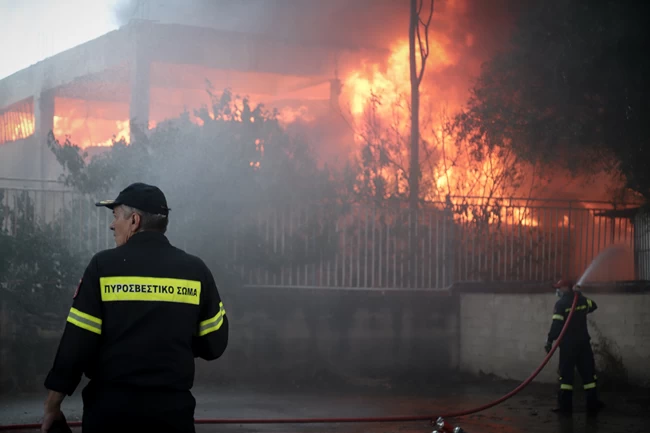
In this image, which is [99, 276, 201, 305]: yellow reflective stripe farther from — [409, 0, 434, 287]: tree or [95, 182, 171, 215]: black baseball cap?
[409, 0, 434, 287]: tree

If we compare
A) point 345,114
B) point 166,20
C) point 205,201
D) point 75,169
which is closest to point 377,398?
point 205,201

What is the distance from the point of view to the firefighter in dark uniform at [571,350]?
28.6ft

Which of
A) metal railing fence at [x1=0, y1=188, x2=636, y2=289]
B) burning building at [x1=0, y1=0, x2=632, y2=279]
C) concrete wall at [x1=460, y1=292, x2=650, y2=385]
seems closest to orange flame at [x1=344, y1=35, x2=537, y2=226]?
burning building at [x1=0, y1=0, x2=632, y2=279]

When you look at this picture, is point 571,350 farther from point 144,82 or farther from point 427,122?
point 144,82

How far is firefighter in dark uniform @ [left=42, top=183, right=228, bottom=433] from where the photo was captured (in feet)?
9.54

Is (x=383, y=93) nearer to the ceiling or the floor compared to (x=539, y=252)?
nearer to the ceiling

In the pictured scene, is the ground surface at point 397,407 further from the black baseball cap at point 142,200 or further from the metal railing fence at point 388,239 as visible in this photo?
the black baseball cap at point 142,200

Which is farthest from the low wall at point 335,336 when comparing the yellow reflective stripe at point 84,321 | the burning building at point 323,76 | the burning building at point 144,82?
the yellow reflective stripe at point 84,321

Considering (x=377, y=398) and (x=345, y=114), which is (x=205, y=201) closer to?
(x=377, y=398)

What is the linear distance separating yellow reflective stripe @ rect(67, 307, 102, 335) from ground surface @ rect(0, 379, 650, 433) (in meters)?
4.81

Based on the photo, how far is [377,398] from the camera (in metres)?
10.0

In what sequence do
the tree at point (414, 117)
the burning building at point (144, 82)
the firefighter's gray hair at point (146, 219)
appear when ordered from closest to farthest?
the firefighter's gray hair at point (146, 219) < the tree at point (414, 117) < the burning building at point (144, 82)

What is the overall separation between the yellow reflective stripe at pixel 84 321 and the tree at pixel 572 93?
478 inches

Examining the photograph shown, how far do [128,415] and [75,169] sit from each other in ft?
27.4
